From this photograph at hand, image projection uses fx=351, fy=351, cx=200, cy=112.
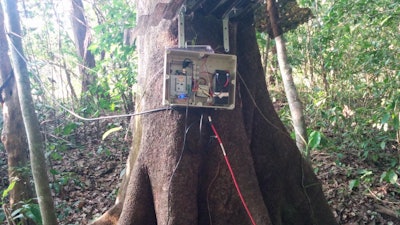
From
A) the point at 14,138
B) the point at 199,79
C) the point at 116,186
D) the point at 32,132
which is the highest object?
the point at 199,79

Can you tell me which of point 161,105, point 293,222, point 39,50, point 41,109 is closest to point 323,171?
point 293,222

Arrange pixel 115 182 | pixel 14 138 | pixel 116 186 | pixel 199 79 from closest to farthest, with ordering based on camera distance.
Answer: pixel 199 79 → pixel 14 138 → pixel 116 186 → pixel 115 182

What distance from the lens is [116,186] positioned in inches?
230

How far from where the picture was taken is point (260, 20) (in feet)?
12.4

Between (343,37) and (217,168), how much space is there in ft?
16.4

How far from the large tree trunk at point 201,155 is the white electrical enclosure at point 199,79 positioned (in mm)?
131

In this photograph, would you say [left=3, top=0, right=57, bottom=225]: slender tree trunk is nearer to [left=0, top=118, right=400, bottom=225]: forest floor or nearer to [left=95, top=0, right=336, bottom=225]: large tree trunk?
[left=95, top=0, right=336, bottom=225]: large tree trunk

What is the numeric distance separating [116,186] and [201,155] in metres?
3.41

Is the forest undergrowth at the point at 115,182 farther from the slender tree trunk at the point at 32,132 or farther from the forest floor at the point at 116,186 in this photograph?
the slender tree trunk at the point at 32,132

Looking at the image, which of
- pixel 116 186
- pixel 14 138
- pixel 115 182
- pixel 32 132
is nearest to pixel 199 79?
pixel 32 132

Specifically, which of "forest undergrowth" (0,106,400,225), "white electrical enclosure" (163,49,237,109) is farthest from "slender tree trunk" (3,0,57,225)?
"white electrical enclosure" (163,49,237,109)

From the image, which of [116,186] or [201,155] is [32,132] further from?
[116,186]

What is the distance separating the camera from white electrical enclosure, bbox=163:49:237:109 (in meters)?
2.63

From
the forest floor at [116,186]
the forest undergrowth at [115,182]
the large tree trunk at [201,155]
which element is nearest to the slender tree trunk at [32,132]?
the large tree trunk at [201,155]
